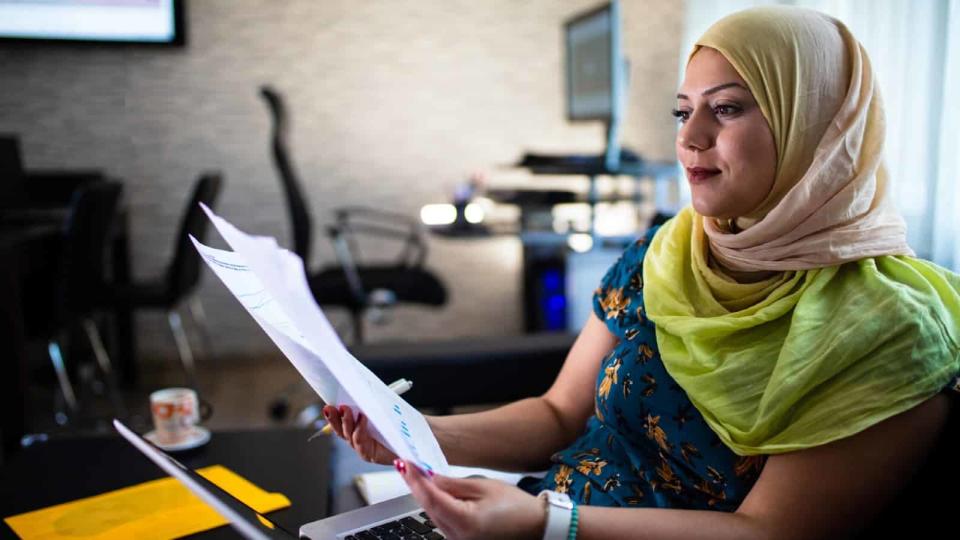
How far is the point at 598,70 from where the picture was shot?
3283mm

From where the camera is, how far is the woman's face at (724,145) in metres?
0.97

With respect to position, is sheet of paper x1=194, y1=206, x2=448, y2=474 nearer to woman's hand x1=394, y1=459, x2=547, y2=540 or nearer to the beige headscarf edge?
woman's hand x1=394, y1=459, x2=547, y2=540

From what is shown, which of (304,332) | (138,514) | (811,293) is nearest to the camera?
(304,332)

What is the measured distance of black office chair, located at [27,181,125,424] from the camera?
9.07 feet

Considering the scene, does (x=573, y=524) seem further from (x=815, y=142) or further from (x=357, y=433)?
(x=815, y=142)

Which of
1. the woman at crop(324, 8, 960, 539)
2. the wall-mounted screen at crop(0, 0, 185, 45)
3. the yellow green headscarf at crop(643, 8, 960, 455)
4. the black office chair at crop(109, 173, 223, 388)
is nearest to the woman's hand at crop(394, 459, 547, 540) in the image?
the woman at crop(324, 8, 960, 539)

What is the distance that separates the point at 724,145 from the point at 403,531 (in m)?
0.58

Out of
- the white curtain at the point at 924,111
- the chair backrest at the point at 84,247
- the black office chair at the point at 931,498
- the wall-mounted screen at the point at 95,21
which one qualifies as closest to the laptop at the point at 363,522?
the black office chair at the point at 931,498

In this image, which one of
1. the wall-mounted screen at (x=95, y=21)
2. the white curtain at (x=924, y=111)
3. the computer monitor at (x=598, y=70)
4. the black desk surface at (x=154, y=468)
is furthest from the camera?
the wall-mounted screen at (x=95, y=21)

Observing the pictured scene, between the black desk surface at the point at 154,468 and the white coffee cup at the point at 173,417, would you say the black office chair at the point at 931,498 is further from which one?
the white coffee cup at the point at 173,417

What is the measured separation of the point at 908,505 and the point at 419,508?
54 cm

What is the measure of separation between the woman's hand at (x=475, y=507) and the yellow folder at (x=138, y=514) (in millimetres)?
394

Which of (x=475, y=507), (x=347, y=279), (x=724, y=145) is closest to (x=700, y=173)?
(x=724, y=145)

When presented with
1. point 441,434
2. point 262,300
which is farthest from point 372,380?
point 441,434
